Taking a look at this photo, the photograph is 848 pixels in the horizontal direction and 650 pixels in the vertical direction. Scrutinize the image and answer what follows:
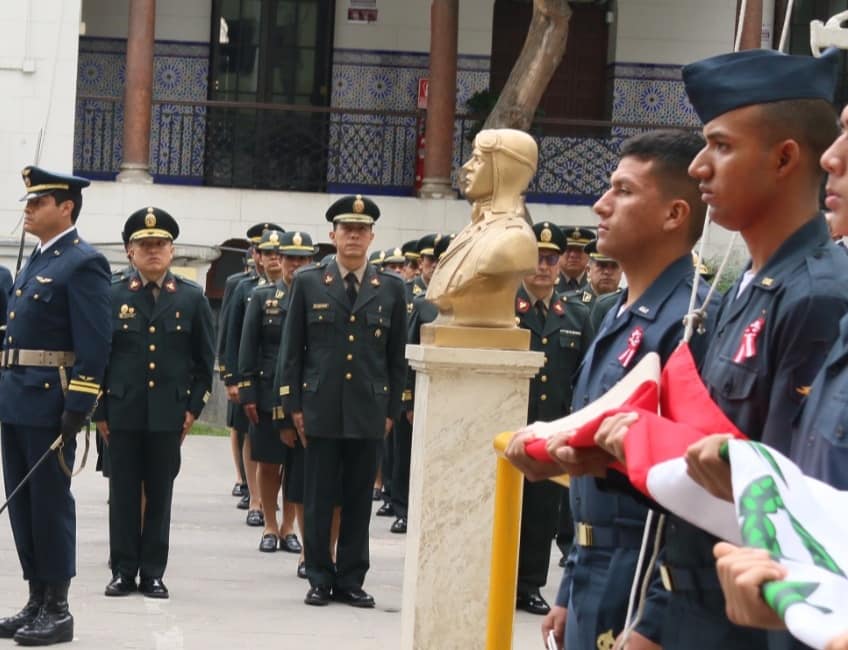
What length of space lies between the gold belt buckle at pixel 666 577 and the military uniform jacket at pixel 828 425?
2.03ft

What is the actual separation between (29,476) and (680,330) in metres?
4.17

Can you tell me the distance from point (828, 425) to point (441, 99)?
57.3ft

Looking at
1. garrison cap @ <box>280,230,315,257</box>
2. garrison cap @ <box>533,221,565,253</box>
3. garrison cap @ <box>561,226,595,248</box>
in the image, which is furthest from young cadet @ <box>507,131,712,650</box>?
garrison cap @ <box>561,226,595,248</box>

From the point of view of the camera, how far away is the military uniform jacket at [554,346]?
944 centimetres

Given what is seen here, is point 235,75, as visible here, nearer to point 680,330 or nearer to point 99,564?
point 99,564

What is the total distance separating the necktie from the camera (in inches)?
367

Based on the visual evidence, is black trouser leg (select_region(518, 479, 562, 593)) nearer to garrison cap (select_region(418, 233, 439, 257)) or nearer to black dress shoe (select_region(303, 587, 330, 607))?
black dress shoe (select_region(303, 587, 330, 607))

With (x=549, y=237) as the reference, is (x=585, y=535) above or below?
below

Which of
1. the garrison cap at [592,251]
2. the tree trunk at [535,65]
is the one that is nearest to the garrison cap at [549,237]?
the garrison cap at [592,251]

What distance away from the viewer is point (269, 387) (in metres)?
11.4

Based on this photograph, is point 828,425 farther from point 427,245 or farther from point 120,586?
point 427,245

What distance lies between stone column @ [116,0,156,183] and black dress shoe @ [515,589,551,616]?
1183 cm

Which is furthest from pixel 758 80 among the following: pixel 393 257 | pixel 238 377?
pixel 393 257

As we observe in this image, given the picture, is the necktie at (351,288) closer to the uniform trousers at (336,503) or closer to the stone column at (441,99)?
the uniform trousers at (336,503)
